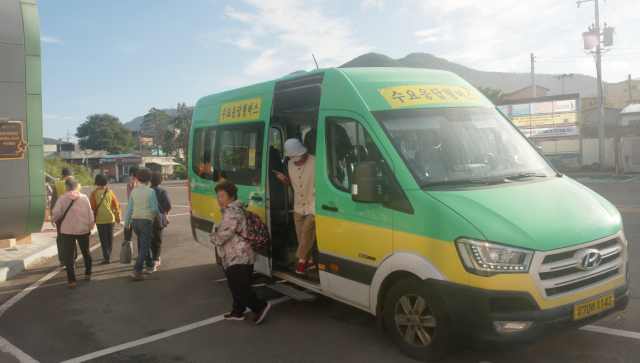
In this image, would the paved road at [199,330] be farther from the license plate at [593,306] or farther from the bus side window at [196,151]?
the bus side window at [196,151]

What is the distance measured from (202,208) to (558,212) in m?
5.35

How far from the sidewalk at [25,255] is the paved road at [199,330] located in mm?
474

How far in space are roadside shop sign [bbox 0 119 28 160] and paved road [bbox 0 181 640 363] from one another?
2982 mm

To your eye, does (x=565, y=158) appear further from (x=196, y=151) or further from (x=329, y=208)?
(x=329, y=208)

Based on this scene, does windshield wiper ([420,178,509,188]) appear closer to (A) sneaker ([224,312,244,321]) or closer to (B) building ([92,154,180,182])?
(A) sneaker ([224,312,244,321])

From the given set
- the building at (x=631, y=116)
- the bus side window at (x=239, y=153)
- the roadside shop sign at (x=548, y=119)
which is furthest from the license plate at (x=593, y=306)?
the building at (x=631, y=116)

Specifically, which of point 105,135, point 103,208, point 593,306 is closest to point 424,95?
point 593,306

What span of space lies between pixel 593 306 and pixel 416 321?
1.30m

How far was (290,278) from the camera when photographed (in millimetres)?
5562

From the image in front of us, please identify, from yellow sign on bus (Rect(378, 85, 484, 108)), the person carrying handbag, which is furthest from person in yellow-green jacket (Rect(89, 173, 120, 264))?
yellow sign on bus (Rect(378, 85, 484, 108))

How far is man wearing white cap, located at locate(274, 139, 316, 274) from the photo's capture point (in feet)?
18.3

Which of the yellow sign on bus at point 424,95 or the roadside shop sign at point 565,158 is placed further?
the roadside shop sign at point 565,158

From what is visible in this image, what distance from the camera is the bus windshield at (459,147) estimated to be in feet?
13.2

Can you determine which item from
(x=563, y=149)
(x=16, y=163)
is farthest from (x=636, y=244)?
(x=563, y=149)
